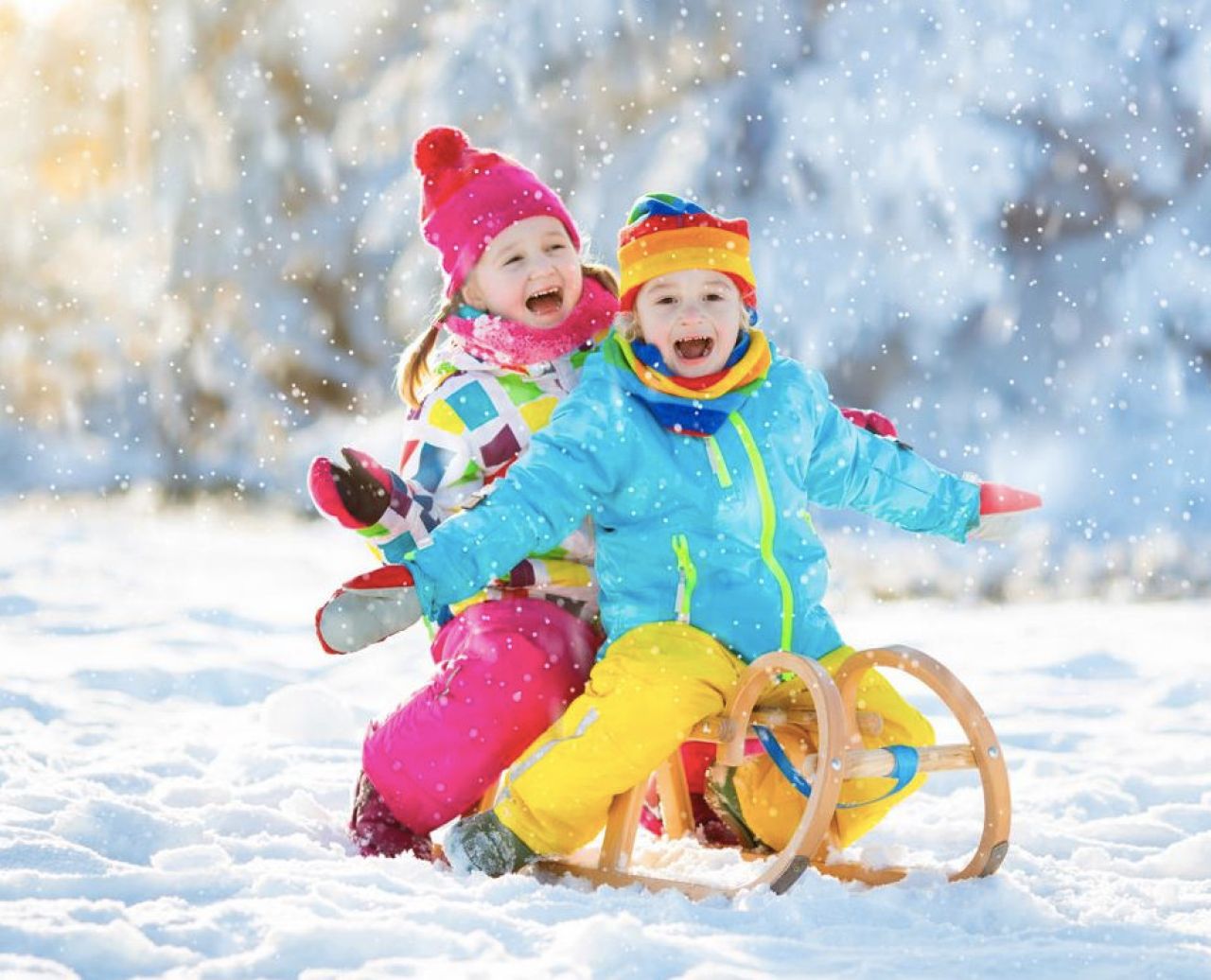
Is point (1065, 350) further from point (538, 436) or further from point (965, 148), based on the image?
point (538, 436)

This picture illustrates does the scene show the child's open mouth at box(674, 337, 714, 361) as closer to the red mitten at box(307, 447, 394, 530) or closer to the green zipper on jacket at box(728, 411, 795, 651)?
the green zipper on jacket at box(728, 411, 795, 651)

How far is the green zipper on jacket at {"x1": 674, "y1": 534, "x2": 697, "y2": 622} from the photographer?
2.66m

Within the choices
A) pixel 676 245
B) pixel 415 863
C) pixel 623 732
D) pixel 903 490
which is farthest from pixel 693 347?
pixel 415 863

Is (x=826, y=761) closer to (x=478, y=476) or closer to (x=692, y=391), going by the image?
(x=692, y=391)

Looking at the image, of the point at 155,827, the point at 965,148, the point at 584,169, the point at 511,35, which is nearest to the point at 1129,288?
the point at 965,148

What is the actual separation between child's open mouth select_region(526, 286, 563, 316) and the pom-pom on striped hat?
0.74ft

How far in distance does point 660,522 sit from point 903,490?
575 mm

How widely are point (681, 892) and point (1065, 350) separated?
5.42 metres

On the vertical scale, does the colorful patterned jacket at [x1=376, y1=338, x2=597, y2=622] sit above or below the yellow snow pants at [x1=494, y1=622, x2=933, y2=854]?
above

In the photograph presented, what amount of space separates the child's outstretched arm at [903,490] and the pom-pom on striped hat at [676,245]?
387mm

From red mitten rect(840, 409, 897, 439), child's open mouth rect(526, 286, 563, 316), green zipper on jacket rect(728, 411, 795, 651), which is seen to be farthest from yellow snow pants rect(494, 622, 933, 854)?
child's open mouth rect(526, 286, 563, 316)

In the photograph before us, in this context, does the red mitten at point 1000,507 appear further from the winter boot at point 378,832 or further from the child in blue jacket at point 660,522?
the winter boot at point 378,832

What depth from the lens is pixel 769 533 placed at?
8.82 feet

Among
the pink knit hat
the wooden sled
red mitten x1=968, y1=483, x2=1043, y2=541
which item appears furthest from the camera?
the pink knit hat
